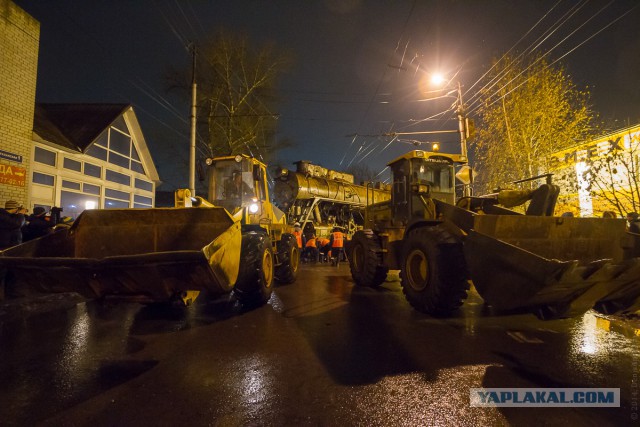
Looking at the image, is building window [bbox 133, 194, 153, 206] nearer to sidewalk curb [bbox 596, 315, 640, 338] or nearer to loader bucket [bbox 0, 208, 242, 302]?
loader bucket [bbox 0, 208, 242, 302]

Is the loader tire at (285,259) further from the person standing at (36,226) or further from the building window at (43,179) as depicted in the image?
the building window at (43,179)

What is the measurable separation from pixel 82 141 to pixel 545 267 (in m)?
16.2

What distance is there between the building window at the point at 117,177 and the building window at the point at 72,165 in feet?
5.61

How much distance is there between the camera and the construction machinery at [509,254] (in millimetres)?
3549

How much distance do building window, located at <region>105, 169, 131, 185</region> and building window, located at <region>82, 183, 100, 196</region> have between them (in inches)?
31.2

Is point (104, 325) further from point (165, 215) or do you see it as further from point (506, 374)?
point (506, 374)

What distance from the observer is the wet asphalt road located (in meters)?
2.54

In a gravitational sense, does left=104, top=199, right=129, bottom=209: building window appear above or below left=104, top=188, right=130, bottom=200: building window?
below

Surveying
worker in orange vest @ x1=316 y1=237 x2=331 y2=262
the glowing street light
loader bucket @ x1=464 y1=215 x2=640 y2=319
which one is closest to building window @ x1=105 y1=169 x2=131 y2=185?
worker in orange vest @ x1=316 y1=237 x2=331 y2=262

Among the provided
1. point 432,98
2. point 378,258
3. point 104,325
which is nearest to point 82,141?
point 104,325

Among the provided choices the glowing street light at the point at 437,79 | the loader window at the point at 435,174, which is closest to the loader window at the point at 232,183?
the loader window at the point at 435,174

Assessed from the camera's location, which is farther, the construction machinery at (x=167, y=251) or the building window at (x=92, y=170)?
the building window at (x=92, y=170)

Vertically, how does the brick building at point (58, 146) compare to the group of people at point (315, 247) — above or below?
above

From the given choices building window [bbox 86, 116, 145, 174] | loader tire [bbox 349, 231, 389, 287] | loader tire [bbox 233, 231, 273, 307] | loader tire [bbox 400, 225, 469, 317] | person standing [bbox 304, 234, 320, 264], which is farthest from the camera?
person standing [bbox 304, 234, 320, 264]
